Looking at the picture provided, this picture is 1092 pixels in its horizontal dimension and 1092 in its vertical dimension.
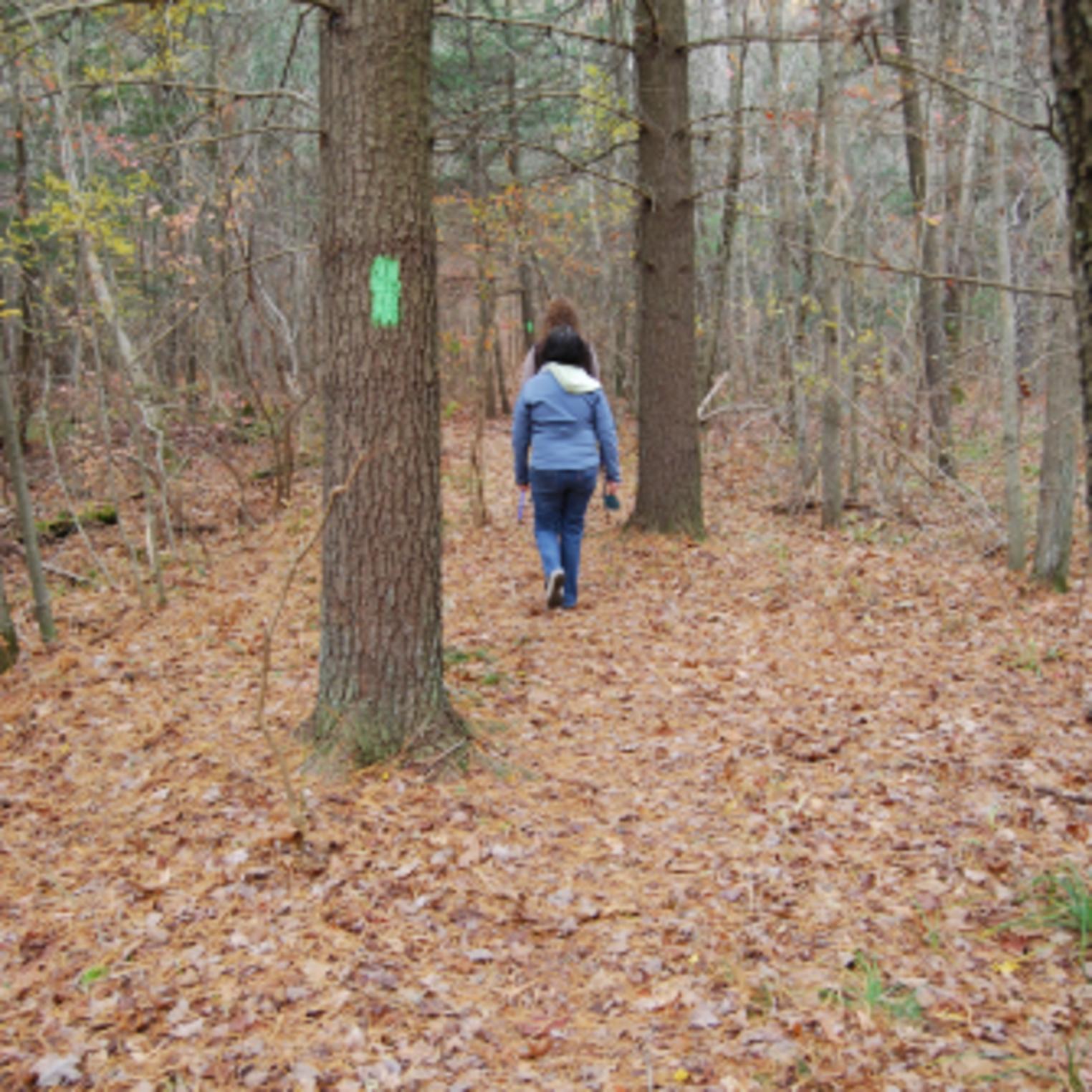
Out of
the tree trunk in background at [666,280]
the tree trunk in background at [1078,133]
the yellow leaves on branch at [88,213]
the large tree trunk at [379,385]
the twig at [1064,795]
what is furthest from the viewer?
the tree trunk in background at [666,280]

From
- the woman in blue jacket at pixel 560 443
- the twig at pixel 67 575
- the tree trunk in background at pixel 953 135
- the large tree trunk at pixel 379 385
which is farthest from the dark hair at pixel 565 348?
the twig at pixel 67 575

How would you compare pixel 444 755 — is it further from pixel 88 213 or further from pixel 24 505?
pixel 88 213

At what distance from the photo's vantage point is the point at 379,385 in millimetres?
4047

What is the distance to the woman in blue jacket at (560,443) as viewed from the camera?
21.8 feet

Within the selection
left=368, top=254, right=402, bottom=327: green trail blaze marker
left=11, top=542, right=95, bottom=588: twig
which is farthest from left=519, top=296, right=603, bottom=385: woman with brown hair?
left=11, top=542, right=95, bottom=588: twig

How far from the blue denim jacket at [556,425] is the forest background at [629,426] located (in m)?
1.52

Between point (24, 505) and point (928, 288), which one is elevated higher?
point (928, 288)

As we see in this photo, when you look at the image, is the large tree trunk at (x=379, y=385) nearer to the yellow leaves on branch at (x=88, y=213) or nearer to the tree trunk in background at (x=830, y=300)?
the yellow leaves on branch at (x=88, y=213)

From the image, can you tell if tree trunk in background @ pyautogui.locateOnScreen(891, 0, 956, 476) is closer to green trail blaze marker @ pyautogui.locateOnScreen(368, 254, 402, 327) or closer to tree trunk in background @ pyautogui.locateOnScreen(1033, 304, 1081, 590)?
tree trunk in background @ pyautogui.locateOnScreen(1033, 304, 1081, 590)

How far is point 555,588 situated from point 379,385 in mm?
3092

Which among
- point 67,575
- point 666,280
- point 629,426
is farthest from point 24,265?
point 629,426

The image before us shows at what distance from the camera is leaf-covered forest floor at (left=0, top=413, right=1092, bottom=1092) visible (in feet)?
8.84

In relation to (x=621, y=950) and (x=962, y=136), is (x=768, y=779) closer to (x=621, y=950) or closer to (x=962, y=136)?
(x=621, y=950)

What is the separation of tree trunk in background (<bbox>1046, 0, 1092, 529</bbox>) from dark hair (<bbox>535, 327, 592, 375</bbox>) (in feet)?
16.4
